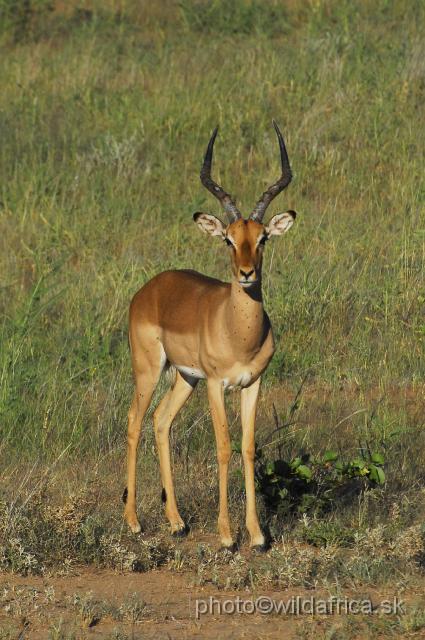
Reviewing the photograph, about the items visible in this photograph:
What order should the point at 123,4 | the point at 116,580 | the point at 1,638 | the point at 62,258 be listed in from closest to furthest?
the point at 1,638 → the point at 116,580 → the point at 62,258 → the point at 123,4

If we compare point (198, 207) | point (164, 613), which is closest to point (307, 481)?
point (164, 613)

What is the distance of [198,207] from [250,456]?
5.11 m

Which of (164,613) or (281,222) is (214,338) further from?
(164,613)

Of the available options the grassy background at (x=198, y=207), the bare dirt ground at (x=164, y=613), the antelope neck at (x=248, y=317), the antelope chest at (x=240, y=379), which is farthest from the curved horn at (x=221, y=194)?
the bare dirt ground at (x=164, y=613)

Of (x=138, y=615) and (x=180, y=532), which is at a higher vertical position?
(x=138, y=615)

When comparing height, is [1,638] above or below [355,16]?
below

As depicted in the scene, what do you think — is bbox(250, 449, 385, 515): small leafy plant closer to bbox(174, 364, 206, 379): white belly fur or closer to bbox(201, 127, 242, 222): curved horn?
bbox(174, 364, 206, 379): white belly fur

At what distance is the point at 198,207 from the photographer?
455 inches

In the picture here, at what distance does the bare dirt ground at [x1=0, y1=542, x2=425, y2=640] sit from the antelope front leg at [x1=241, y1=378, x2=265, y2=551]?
1.74 feet

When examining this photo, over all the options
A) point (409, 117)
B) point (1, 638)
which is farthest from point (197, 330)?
point (409, 117)

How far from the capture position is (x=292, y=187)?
11953mm

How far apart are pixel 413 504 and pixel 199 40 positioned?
382 inches

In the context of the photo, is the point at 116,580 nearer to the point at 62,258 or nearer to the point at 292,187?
the point at 62,258

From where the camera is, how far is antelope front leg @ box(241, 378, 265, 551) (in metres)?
6.60
